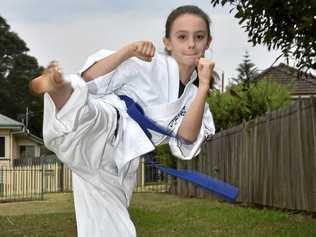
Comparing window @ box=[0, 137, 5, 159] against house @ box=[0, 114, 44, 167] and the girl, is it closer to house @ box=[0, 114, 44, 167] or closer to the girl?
house @ box=[0, 114, 44, 167]

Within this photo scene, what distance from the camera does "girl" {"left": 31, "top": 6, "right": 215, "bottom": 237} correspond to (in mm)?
2902

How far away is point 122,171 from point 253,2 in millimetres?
4171

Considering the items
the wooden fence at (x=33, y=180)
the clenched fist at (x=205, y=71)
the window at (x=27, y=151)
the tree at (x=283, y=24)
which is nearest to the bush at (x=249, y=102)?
the tree at (x=283, y=24)

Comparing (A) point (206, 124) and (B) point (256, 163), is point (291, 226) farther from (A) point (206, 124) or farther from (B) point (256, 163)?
(A) point (206, 124)

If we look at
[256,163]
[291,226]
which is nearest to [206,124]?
[291,226]

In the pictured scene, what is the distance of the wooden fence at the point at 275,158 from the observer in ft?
32.8

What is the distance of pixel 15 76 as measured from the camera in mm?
55844

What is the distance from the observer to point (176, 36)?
134 inches

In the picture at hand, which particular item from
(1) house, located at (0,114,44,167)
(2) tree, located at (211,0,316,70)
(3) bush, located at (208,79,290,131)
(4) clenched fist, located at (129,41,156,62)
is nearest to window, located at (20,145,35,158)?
(1) house, located at (0,114,44,167)

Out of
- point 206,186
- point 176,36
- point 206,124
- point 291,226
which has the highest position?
point 176,36

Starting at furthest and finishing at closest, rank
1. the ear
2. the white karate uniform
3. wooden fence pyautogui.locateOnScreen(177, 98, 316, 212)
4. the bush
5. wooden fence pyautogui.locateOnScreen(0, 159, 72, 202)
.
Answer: wooden fence pyautogui.locateOnScreen(0, 159, 72, 202), the bush, wooden fence pyautogui.locateOnScreen(177, 98, 316, 212), the ear, the white karate uniform

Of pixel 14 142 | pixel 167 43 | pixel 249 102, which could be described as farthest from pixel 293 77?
pixel 14 142

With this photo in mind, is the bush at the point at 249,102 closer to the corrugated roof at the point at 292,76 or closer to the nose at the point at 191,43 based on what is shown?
the corrugated roof at the point at 292,76

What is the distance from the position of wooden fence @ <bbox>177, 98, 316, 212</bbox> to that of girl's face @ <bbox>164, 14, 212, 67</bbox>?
6.49 m
